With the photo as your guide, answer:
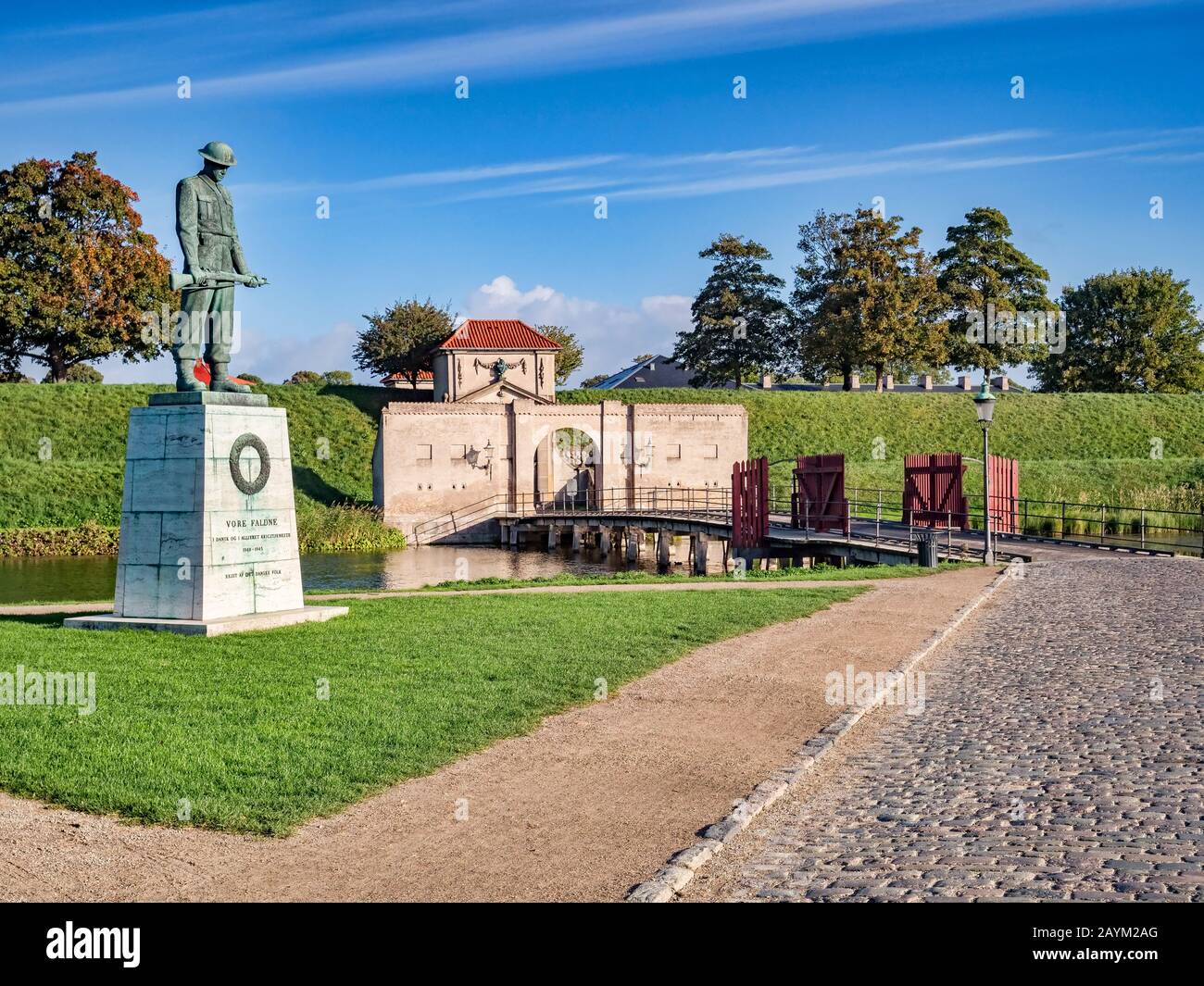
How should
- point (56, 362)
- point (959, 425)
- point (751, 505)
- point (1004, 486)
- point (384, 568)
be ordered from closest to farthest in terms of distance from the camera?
point (751, 505) → point (384, 568) → point (1004, 486) → point (56, 362) → point (959, 425)

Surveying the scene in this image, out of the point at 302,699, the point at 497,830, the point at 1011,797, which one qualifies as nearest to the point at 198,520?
the point at 302,699

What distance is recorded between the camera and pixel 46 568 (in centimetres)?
3809

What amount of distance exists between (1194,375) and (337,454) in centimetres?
5988

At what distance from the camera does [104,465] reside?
52.9m

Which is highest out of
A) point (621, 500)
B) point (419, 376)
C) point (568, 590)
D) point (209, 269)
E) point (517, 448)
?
point (419, 376)

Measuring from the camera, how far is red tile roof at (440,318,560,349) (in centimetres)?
6278

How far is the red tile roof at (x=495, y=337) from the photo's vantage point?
62.8m

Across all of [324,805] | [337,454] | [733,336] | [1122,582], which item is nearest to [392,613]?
[324,805]

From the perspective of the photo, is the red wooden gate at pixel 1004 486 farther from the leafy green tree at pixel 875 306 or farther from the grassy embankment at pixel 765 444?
the leafy green tree at pixel 875 306

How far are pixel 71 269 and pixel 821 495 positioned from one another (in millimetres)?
42531

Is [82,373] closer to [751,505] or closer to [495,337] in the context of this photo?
[495,337]

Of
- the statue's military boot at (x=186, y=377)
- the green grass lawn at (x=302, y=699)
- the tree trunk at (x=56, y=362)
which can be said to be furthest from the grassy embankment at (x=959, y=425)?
the statue's military boot at (x=186, y=377)

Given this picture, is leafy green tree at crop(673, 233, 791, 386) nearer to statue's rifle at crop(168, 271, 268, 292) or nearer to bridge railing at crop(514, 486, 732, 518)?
bridge railing at crop(514, 486, 732, 518)

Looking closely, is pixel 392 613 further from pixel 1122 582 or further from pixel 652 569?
pixel 652 569
